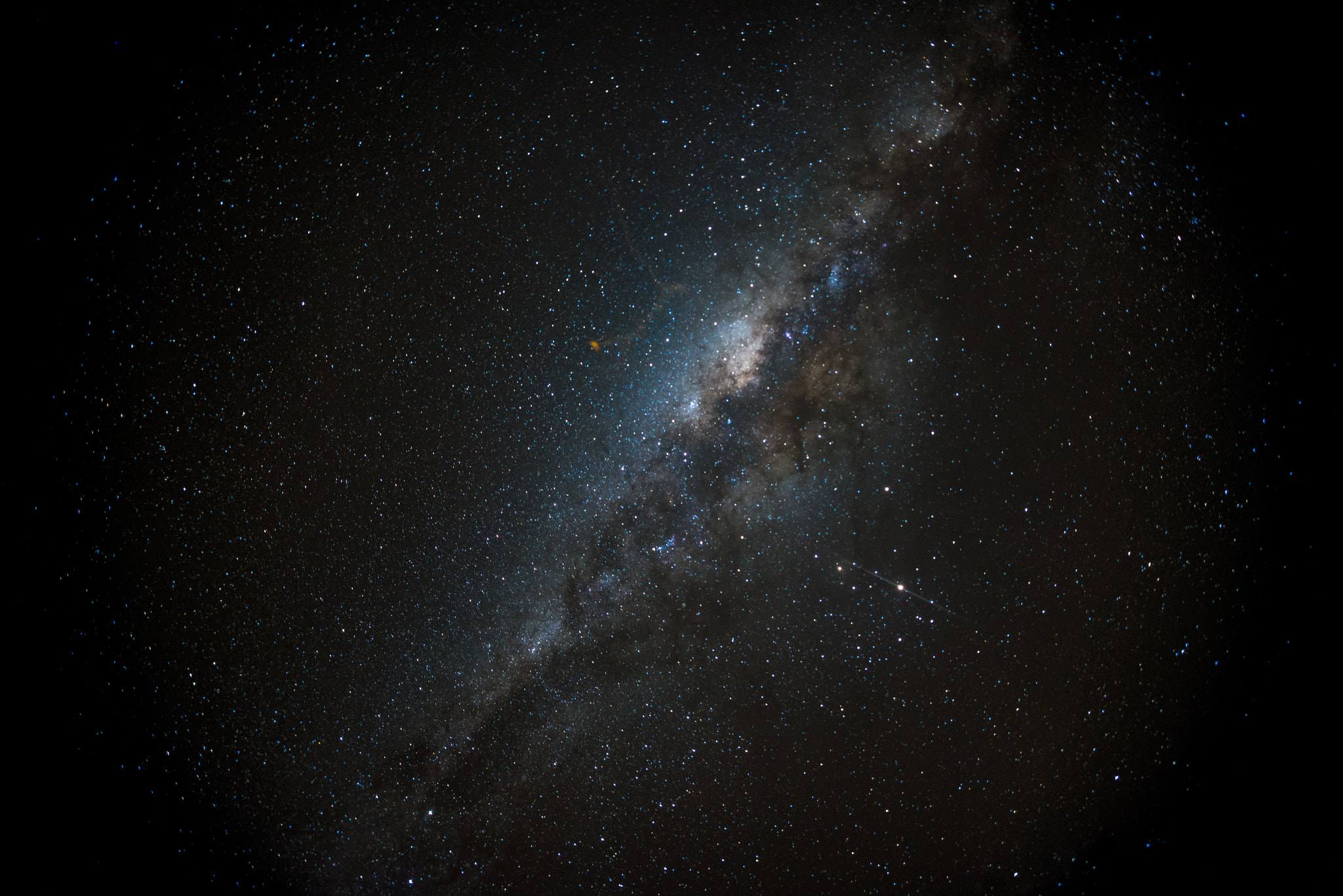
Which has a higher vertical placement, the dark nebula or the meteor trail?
the dark nebula

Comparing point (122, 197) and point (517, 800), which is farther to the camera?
point (517, 800)

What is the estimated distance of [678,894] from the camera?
1096 millimetres

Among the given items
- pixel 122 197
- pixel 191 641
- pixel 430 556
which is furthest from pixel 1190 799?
pixel 122 197

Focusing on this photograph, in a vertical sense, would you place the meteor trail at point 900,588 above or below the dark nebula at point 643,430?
below

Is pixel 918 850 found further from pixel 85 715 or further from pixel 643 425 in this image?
pixel 85 715

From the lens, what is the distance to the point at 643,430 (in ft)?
3.37

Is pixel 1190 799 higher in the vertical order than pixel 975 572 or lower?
lower

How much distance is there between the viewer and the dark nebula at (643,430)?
3.20 feet

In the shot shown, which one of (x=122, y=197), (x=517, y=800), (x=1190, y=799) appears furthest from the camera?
(x=1190, y=799)

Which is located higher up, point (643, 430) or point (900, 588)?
point (643, 430)

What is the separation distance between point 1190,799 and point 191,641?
112 inches

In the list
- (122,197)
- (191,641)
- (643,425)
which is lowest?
(643,425)

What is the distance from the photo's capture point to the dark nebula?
3.20 ft

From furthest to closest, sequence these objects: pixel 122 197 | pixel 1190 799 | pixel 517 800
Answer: pixel 1190 799 → pixel 517 800 → pixel 122 197
